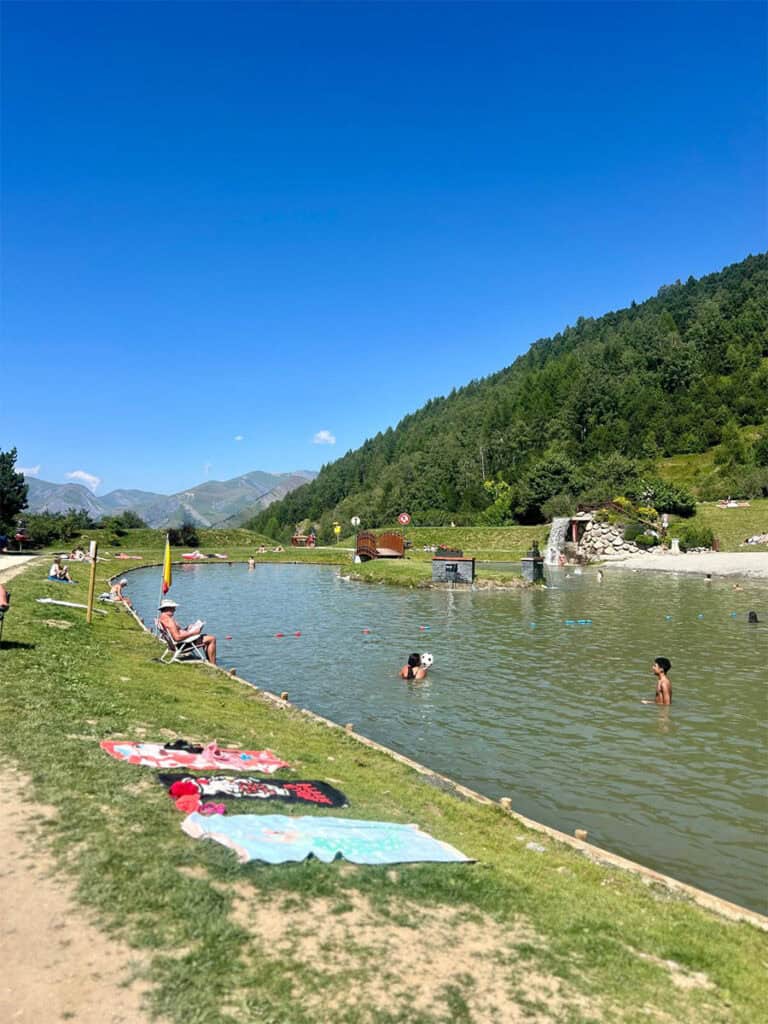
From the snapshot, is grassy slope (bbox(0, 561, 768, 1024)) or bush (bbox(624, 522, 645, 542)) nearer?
grassy slope (bbox(0, 561, 768, 1024))

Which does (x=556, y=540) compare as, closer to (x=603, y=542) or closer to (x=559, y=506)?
(x=603, y=542)

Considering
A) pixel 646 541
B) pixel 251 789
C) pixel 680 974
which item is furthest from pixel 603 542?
pixel 680 974

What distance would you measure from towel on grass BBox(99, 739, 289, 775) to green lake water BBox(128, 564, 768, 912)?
4237 mm

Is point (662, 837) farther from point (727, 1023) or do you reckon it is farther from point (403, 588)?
point (403, 588)

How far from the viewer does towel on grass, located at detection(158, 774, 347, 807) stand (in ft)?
26.2

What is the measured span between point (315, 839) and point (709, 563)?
2366 inches

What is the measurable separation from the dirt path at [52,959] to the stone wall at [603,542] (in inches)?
2890

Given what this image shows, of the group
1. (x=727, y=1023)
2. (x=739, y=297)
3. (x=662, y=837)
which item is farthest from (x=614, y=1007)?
(x=739, y=297)

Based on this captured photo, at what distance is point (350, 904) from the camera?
5828 mm

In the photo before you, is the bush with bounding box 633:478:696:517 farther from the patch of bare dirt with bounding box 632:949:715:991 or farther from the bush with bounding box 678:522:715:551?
the patch of bare dirt with bounding box 632:949:715:991

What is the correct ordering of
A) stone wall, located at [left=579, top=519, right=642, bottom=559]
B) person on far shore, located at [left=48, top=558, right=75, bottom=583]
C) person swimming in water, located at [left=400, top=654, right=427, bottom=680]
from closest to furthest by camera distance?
person swimming in water, located at [left=400, top=654, right=427, bottom=680], person on far shore, located at [left=48, top=558, right=75, bottom=583], stone wall, located at [left=579, top=519, right=642, bottom=559]

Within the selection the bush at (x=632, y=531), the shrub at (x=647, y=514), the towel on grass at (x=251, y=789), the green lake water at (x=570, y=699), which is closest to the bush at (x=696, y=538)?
the bush at (x=632, y=531)

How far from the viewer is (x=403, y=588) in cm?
4619

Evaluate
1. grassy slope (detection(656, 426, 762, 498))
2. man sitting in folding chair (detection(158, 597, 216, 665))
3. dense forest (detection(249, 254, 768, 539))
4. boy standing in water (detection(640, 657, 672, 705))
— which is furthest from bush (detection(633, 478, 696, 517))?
man sitting in folding chair (detection(158, 597, 216, 665))
